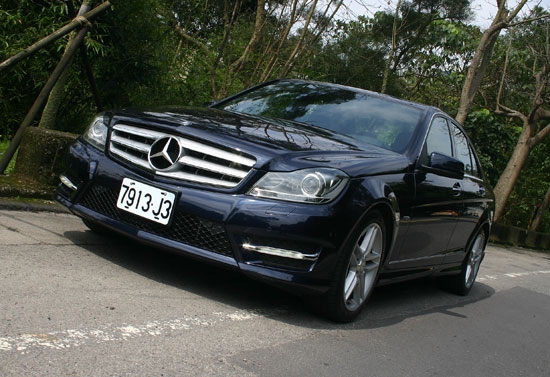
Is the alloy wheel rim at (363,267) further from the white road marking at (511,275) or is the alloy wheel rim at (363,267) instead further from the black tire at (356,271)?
the white road marking at (511,275)

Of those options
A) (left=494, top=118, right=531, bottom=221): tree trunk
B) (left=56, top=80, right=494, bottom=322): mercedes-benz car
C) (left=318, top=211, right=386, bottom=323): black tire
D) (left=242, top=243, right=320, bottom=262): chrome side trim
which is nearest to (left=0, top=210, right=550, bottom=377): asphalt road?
(left=318, top=211, right=386, bottom=323): black tire

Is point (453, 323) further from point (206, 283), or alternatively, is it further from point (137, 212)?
point (137, 212)

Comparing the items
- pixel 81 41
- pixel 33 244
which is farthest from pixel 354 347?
pixel 81 41

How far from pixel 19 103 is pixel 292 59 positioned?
14.9 ft

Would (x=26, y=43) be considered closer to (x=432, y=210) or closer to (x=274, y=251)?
(x=432, y=210)

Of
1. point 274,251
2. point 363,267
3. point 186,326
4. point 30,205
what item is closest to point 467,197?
point 363,267

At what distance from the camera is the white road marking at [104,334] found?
9.82ft

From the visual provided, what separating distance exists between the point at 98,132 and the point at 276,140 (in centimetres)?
126

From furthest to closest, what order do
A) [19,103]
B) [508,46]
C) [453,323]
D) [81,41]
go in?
1. [508,46]
2. [19,103]
3. [81,41]
4. [453,323]

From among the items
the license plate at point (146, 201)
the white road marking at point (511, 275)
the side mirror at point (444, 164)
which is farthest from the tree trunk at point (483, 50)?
the license plate at point (146, 201)

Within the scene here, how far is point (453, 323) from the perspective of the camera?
5.66 m

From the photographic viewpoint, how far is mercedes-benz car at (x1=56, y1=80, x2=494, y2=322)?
410 cm

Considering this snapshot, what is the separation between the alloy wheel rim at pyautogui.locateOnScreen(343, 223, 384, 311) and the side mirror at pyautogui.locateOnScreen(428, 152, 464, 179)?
913 millimetres

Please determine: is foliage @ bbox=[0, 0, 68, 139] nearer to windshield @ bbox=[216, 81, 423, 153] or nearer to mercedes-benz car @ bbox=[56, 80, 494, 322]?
windshield @ bbox=[216, 81, 423, 153]
